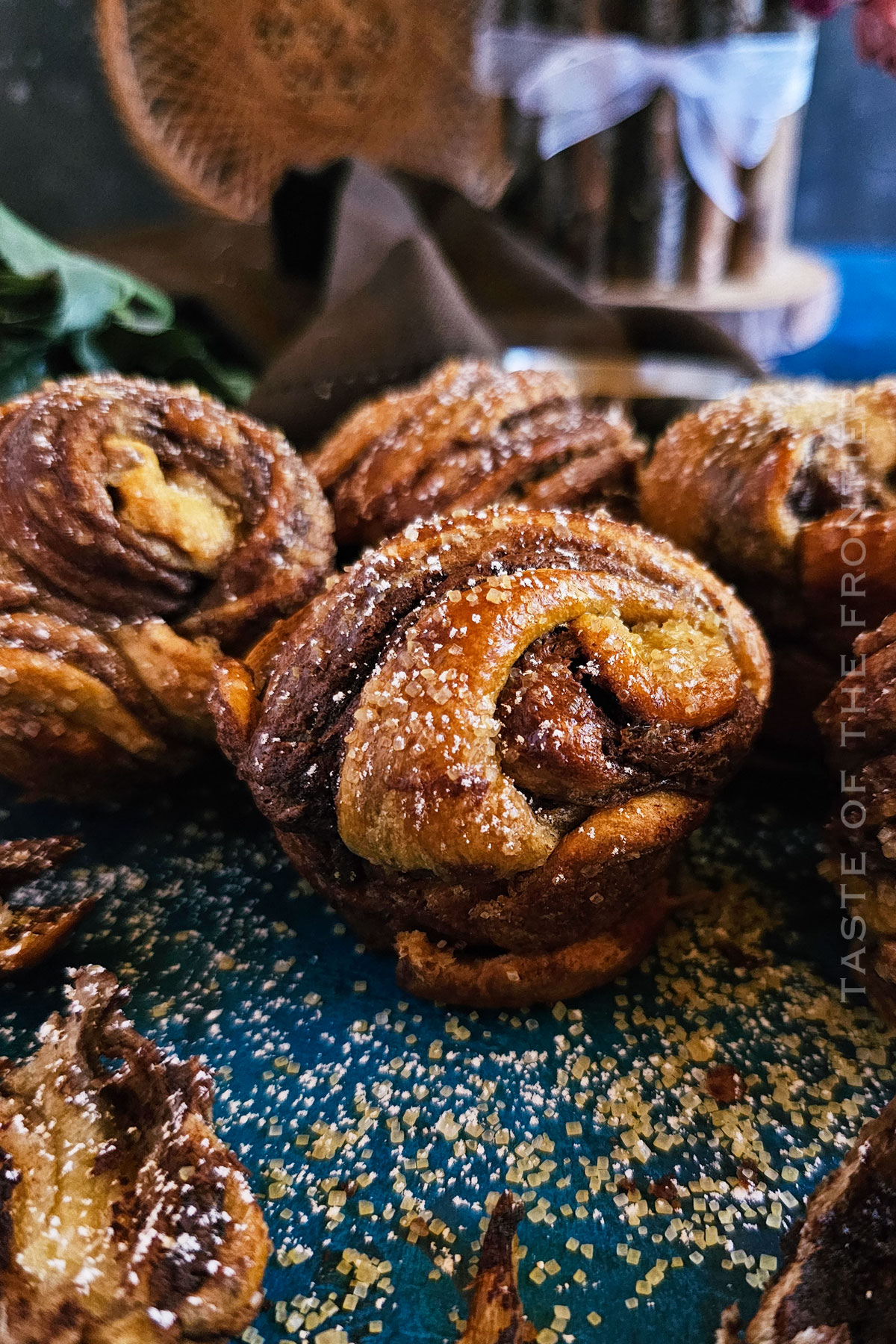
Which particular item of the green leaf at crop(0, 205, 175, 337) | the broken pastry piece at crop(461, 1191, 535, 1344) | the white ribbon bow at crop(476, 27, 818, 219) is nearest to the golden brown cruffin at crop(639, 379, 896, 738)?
the broken pastry piece at crop(461, 1191, 535, 1344)

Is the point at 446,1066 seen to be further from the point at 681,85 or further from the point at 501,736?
the point at 681,85

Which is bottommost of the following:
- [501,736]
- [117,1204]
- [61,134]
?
[117,1204]

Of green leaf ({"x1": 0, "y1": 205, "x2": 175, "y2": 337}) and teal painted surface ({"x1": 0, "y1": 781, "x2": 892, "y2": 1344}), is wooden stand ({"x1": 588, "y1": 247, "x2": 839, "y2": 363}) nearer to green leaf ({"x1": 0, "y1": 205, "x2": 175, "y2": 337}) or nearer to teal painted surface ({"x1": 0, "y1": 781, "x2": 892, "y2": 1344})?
green leaf ({"x1": 0, "y1": 205, "x2": 175, "y2": 337})

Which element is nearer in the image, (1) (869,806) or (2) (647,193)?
(1) (869,806)

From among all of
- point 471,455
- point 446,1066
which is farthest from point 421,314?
point 446,1066

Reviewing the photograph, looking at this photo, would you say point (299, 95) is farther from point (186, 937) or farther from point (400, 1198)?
point (400, 1198)

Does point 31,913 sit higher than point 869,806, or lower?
lower

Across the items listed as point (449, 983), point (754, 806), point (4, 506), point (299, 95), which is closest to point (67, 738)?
point (4, 506)
